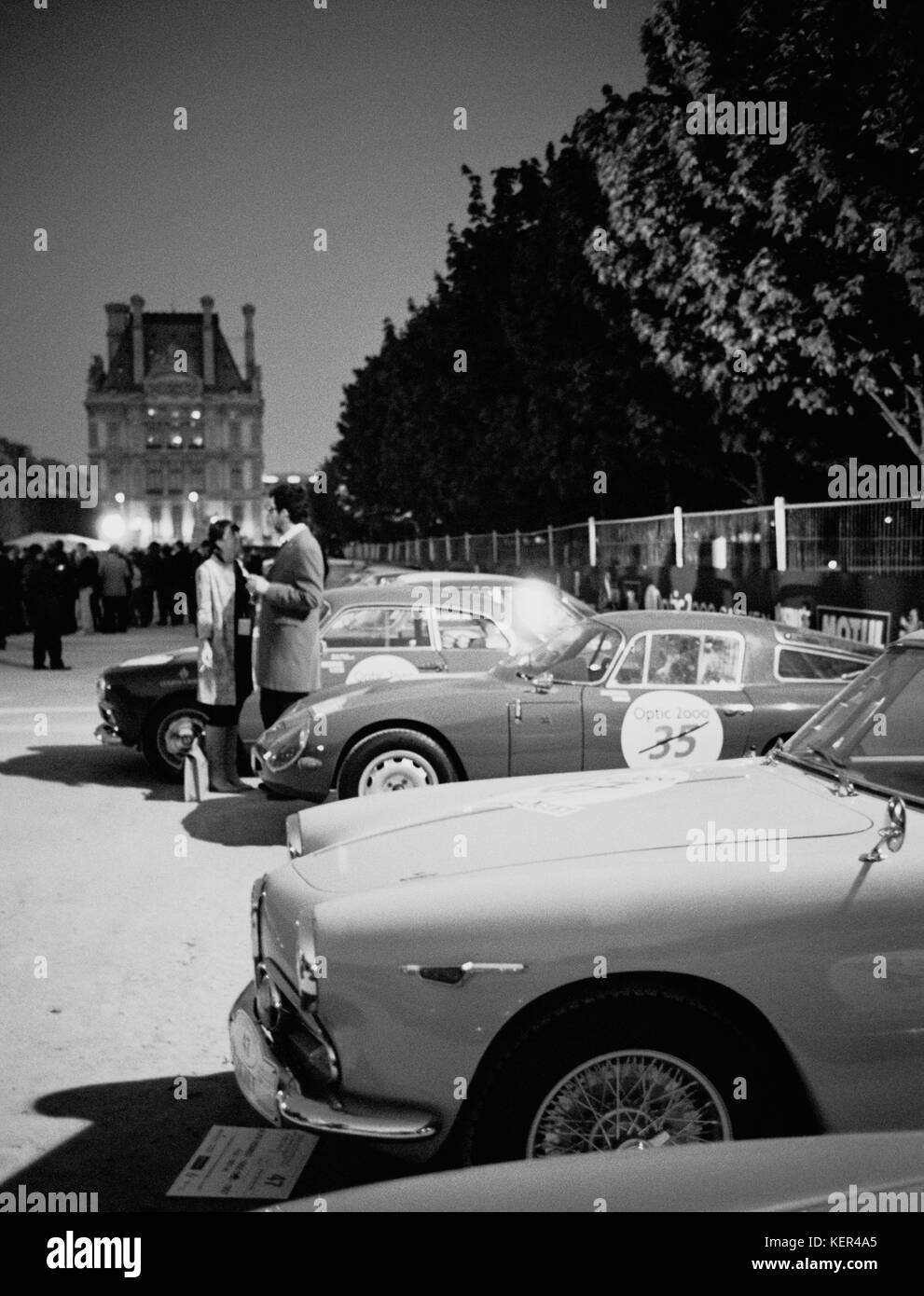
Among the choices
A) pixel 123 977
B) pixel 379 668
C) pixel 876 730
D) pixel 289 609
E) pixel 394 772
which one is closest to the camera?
pixel 876 730

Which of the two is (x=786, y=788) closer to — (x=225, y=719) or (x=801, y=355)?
(x=225, y=719)

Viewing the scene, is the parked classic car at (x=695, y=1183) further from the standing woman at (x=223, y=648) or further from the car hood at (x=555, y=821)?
the standing woman at (x=223, y=648)

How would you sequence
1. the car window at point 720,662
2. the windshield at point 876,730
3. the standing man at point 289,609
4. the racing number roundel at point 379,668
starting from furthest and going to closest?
the racing number roundel at point 379,668 < the standing man at point 289,609 < the car window at point 720,662 < the windshield at point 876,730

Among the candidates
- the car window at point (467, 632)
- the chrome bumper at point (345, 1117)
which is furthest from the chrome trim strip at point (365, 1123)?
the car window at point (467, 632)

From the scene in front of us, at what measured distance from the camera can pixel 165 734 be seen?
10922 millimetres

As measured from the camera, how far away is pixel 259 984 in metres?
Result: 3.82

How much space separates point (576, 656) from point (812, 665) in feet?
4.58

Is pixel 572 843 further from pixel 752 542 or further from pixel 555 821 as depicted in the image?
pixel 752 542

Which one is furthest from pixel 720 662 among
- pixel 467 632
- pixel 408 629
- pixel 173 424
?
pixel 173 424

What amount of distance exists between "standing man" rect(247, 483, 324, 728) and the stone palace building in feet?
576

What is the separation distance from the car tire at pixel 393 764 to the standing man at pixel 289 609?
0.84m

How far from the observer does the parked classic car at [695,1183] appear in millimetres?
2117

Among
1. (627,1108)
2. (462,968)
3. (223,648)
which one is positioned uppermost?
(223,648)

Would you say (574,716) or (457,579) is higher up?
(457,579)
